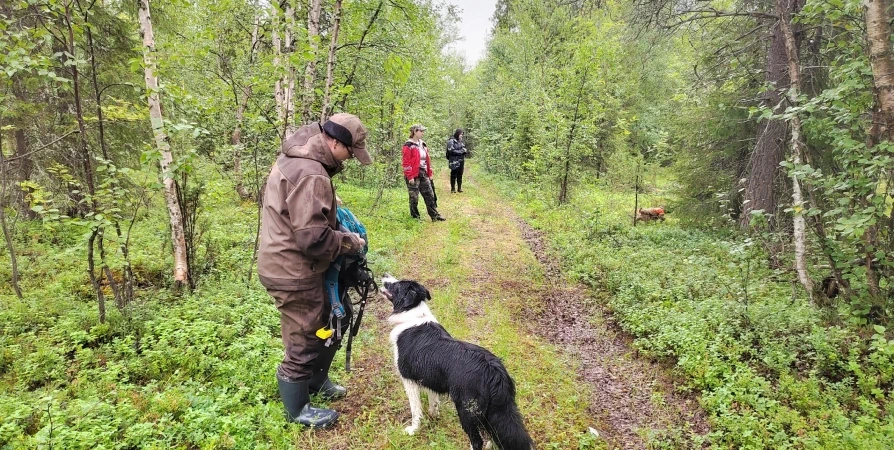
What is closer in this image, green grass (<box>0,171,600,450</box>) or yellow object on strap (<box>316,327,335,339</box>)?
green grass (<box>0,171,600,450</box>)

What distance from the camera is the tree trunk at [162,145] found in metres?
4.29

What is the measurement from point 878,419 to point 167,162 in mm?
7135

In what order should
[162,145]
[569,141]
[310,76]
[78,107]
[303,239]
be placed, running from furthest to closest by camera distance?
[569,141] → [310,76] → [162,145] → [78,107] → [303,239]

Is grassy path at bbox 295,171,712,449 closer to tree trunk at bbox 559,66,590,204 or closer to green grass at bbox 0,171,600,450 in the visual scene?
green grass at bbox 0,171,600,450

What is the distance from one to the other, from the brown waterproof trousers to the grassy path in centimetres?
56

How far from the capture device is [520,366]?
174 inches

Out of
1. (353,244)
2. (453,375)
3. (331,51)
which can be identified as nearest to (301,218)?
(353,244)

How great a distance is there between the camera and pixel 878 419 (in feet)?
10.7

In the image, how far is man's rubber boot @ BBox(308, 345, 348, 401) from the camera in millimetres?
3391

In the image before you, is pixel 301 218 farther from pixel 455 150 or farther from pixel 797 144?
pixel 455 150

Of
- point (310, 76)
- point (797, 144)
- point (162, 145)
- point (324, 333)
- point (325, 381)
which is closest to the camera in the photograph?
point (324, 333)

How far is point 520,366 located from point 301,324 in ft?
8.02

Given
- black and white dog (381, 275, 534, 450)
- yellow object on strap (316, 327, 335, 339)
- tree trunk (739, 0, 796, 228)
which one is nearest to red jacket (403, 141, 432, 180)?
black and white dog (381, 275, 534, 450)

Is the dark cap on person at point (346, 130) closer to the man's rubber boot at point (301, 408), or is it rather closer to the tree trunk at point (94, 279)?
the man's rubber boot at point (301, 408)
